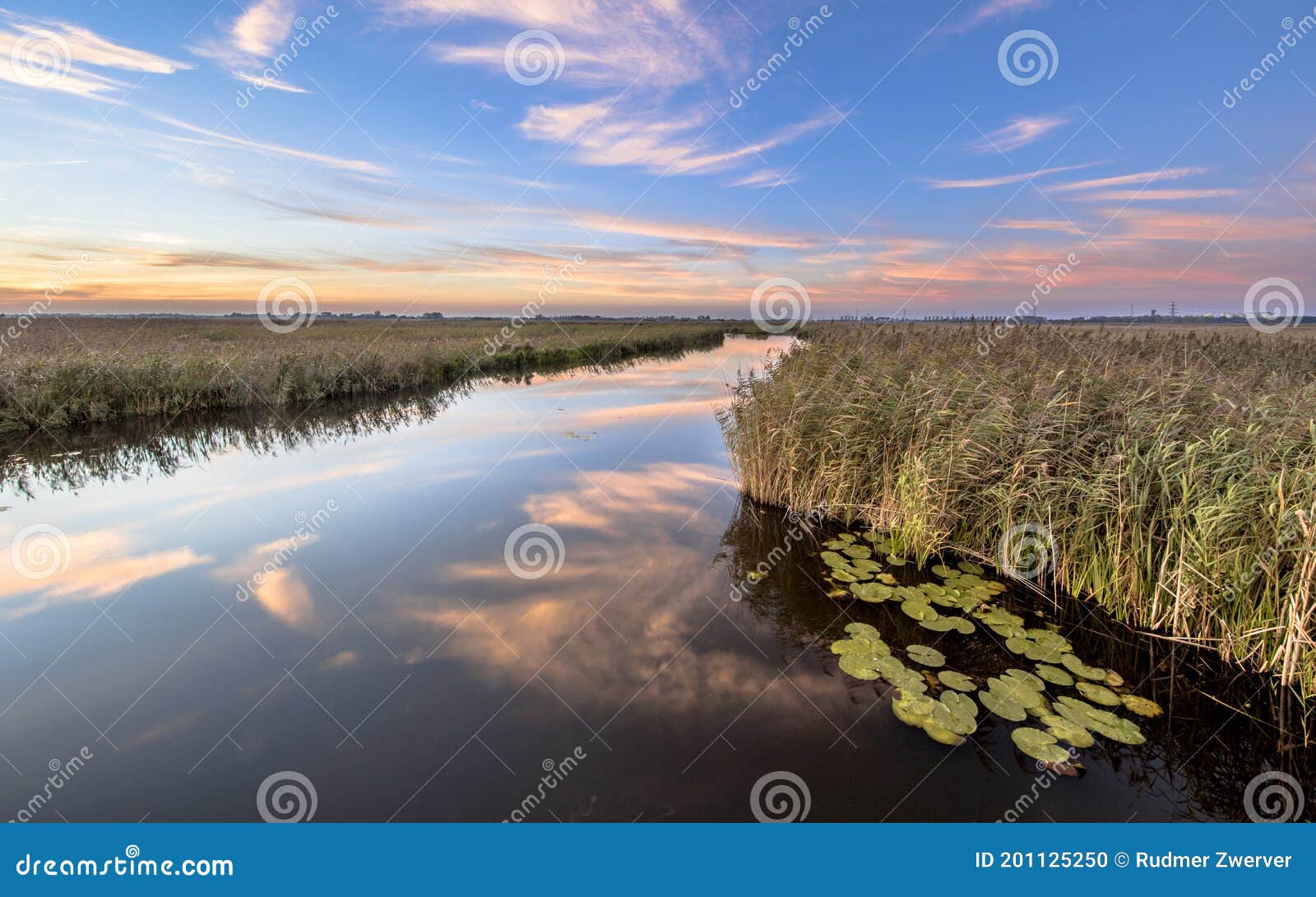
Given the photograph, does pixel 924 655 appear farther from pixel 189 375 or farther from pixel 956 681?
pixel 189 375

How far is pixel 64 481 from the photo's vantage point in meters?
10.3

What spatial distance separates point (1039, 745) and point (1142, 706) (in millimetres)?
1220

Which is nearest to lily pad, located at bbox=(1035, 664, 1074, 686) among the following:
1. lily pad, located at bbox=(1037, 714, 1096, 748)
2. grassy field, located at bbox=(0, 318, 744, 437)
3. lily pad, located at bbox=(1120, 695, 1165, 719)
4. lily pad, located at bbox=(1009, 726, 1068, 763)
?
lily pad, located at bbox=(1120, 695, 1165, 719)

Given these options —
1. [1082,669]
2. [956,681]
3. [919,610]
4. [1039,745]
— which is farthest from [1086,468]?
→ [1039,745]

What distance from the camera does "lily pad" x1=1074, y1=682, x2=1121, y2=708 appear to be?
4.53 meters

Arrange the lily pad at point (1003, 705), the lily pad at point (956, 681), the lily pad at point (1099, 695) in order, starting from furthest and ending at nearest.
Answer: the lily pad at point (956, 681), the lily pad at point (1099, 695), the lily pad at point (1003, 705)

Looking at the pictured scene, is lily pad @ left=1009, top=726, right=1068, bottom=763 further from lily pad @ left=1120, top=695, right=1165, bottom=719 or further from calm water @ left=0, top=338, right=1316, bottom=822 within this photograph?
lily pad @ left=1120, top=695, right=1165, bottom=719

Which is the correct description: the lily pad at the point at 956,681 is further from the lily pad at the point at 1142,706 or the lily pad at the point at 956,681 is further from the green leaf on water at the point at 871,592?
the green leaf on water at the point at 871,592

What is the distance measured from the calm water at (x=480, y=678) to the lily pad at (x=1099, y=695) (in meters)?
0.35

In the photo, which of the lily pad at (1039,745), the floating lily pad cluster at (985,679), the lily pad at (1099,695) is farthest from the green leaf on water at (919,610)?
the lily pad at (1039,745)

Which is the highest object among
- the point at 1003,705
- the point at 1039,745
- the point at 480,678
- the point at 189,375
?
the point at 189,375

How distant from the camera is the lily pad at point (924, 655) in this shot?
5.10 m

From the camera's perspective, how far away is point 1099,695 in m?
4.61

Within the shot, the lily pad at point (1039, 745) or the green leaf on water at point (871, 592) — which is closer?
the lily pad at point (1039, 745)
